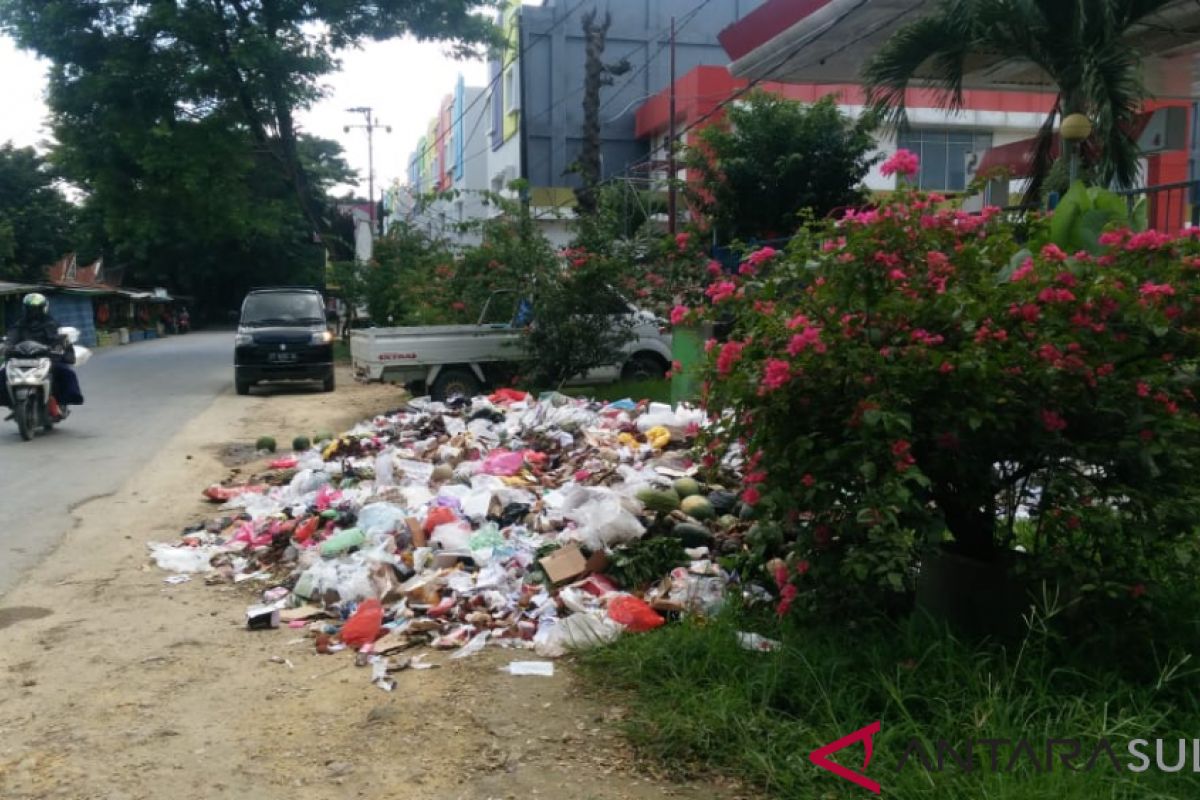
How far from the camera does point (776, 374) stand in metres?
3.72

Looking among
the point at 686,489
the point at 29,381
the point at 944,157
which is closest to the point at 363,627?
the point at 686,489

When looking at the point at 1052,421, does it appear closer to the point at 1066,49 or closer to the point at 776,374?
the point at 776,374

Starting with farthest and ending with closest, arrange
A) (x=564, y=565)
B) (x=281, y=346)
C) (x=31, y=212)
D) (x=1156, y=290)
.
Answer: (x=31, y=212)
(x=281, y=346)
(x=564, y=565)
(x=1156, y=290)

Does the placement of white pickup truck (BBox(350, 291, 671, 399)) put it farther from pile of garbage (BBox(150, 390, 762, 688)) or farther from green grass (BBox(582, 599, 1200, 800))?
green grass (BBox(582, 599, 1200, 800))

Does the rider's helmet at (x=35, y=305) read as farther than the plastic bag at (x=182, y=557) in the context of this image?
Yes

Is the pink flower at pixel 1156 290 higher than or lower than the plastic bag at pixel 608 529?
higher

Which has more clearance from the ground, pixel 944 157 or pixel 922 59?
pixel 944 157

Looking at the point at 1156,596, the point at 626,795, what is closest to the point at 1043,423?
the point at 1156,596

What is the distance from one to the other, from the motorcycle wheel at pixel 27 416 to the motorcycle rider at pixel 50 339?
35cm

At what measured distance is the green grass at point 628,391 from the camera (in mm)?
13172

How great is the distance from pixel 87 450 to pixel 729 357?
991 cm

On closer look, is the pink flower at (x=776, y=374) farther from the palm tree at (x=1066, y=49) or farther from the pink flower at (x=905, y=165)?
the palm tree at (x=1066, y=49)

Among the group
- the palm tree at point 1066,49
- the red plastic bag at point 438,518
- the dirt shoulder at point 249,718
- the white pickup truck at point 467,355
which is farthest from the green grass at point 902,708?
the white pickup truck at point 467,355

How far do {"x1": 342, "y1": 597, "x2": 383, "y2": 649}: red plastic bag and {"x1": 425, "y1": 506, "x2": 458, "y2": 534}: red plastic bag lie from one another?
1.21m
